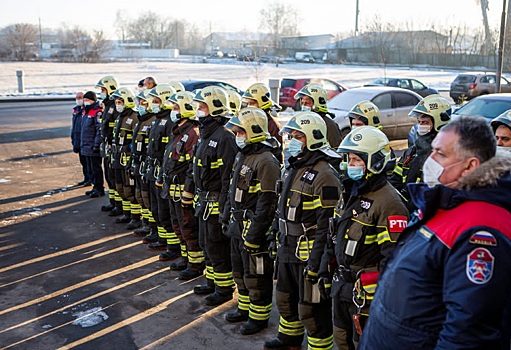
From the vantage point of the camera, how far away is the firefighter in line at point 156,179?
8312 millimetres

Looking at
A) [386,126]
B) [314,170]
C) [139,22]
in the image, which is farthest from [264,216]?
[139,22]

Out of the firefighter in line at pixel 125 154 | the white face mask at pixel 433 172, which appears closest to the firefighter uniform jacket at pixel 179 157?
the firefighter in line at pixel 125 154

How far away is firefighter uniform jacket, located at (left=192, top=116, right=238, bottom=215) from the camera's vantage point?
6.65 m

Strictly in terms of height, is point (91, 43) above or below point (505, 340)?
above

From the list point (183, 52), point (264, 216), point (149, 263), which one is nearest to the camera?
point (264, 216)

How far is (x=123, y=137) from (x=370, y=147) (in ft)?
20.5

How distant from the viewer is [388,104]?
16.4 m

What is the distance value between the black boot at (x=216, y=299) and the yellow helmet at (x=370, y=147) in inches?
118

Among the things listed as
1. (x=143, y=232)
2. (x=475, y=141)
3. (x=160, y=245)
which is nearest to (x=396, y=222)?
(x=475, y=141)

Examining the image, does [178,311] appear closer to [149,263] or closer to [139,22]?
[149,263]

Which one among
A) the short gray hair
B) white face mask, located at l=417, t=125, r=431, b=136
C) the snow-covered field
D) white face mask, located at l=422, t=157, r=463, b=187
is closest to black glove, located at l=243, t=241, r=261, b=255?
white face mask, located at l=417, t=125, r=431, b=136

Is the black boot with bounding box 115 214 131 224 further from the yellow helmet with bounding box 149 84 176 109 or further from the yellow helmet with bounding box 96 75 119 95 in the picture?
the yellow helmet with bounding box 96 75 119 95

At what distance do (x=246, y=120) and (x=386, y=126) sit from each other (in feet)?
36.0

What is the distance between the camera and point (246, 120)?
592 cm
